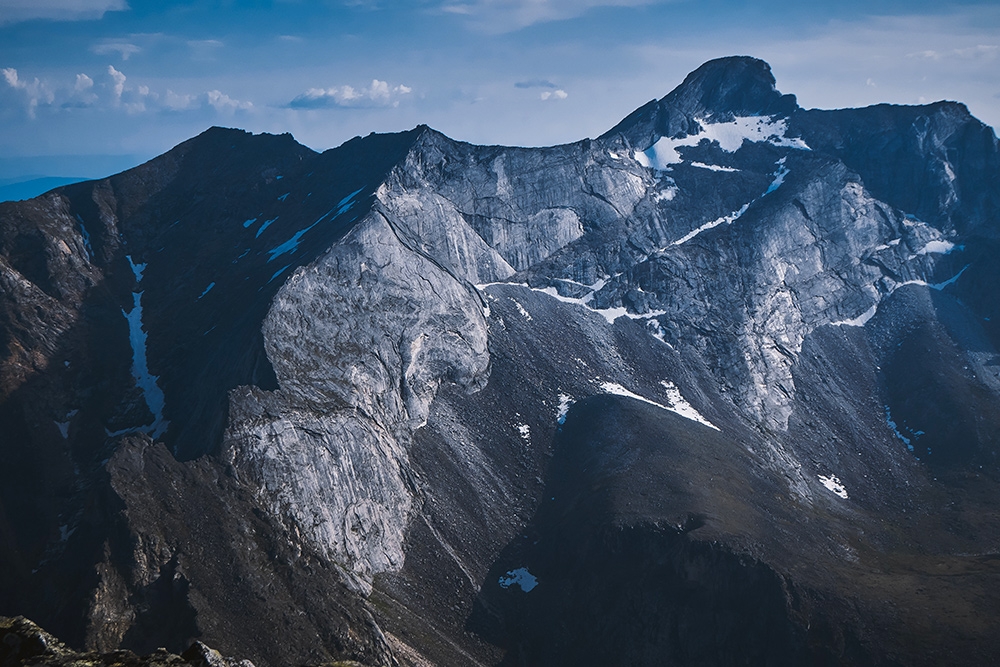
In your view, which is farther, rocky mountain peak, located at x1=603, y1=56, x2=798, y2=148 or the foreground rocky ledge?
rocky mountain peak, located at x1=603, y1=56, x2=798, y2=148

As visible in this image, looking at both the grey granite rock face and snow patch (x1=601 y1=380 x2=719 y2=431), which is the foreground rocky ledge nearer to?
the grey granite rock face

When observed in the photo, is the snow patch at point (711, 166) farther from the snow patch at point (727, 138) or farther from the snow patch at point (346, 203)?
the snow patch at point (346, 203)

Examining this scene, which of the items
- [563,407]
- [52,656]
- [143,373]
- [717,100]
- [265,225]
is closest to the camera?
[52,656]

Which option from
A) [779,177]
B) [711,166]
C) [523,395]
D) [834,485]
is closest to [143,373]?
[523,395]

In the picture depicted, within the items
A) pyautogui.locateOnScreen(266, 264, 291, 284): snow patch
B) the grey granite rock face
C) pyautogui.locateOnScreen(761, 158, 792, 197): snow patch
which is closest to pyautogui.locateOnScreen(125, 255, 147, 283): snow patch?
pyautogui.locateOnScreen(266, 264, 291, 284): snow patch

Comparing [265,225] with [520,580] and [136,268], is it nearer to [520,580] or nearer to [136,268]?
[136,268]

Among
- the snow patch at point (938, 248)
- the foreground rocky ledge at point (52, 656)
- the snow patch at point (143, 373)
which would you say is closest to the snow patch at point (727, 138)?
the snow patch at point (938, 248)

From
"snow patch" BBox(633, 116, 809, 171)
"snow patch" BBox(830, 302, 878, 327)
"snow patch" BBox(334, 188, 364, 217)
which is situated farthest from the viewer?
"snow patch" BBox(633, 116, 809, 171)
